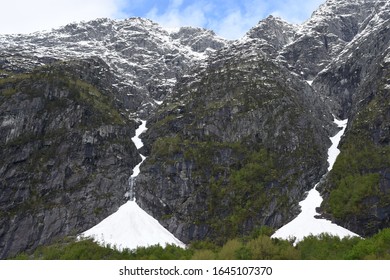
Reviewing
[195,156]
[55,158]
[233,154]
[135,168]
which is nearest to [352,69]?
[233,154]

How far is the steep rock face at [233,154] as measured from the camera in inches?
4779

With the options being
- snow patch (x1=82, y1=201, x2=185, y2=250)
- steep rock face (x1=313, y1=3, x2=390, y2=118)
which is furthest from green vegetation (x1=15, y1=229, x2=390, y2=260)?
steep rock face (x1=313, y1=3, x2=390, y2=118)

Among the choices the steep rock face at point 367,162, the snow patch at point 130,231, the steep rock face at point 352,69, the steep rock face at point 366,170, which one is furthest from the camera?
the steep rock face at point 352,69

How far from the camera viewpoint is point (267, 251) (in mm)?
75812

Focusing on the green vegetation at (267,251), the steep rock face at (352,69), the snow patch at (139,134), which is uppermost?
the steep rock face at (352,69)

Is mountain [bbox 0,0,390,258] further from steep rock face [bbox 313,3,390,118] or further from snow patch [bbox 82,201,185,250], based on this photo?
steep rock face [bbox 313,3,390,118]

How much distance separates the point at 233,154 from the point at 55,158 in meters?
57.3

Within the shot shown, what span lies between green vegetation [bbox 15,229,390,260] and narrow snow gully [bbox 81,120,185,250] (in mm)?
10603

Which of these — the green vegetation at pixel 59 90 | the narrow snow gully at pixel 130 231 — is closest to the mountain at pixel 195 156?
the green vegetation at pixel 59 90

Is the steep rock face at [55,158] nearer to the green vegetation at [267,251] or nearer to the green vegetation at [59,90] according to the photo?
the green vegetation at [59,90]

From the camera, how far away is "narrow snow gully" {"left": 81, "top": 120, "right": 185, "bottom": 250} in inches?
4535

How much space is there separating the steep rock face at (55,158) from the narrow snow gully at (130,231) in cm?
370

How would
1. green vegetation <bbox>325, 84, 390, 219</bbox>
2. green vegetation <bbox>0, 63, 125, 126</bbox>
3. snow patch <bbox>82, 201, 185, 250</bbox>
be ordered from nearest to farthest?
green vegetation <bbox>325, 84, 390, 219</bbox> → snow patch <bbox>82, 201, 185, 250</bbox> → green vegetation <bbox>0, 63, 125, 126</bbox>
